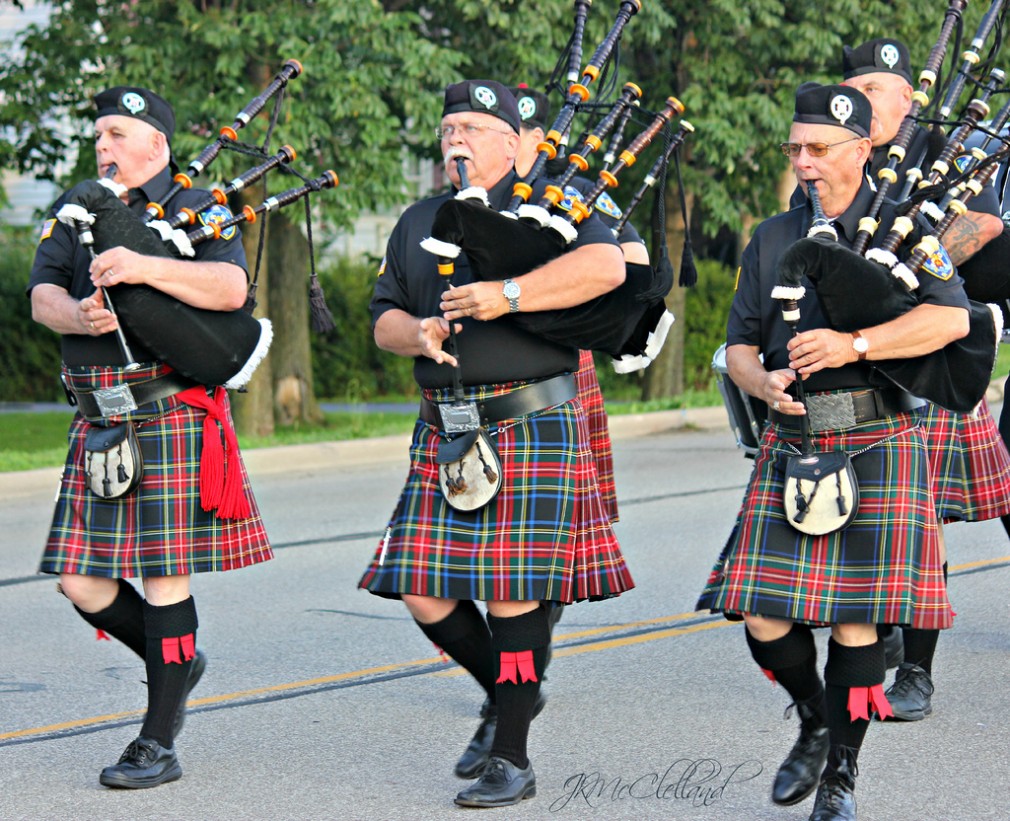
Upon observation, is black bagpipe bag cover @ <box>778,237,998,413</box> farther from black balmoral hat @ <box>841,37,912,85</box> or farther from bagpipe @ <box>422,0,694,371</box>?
black balmoral hat @ <box>841,37,912,85</box>

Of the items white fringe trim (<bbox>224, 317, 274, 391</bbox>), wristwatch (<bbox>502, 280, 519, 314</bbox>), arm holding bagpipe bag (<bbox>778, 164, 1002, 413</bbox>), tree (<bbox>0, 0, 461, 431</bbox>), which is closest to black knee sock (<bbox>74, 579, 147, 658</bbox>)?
white fringe trim (<bbox>224, 317, 274, 391</bbox>)

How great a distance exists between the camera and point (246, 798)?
14.5ft

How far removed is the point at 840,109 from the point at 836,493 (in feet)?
3.14

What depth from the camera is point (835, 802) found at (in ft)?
13.3

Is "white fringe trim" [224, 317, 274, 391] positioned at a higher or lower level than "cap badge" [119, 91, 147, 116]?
lower

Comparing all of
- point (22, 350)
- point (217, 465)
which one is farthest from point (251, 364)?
point (22, 350)

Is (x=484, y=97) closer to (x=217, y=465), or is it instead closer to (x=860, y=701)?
(x=217, y=465)

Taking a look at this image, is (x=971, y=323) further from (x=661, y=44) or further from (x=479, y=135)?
(x=661, y=44)

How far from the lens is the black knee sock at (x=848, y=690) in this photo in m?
4.11

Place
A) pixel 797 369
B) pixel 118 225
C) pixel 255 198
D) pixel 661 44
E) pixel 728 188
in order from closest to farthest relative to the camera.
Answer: pixel 797 369
pixel 118 225
pixel 255 198
pixel 661 44
pixel 728 188

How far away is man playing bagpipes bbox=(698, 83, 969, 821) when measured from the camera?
407 centimetres

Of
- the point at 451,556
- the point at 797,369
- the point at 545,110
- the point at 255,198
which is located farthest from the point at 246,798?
the point at 255,198

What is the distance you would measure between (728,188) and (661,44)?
1847mm

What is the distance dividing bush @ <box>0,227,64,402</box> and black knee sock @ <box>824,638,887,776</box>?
16452 mm
